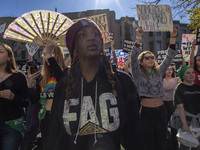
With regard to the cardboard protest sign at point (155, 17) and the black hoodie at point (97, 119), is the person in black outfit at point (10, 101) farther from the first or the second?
the cardboard protest sign at point (155, 17)

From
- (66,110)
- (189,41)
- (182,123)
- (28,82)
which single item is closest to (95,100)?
(66,110)

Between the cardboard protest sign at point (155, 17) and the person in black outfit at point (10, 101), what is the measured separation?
315 cm

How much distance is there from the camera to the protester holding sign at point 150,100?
3.04 metres

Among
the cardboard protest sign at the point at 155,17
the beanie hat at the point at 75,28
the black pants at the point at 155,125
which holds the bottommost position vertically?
the black pants at the point at 155,125

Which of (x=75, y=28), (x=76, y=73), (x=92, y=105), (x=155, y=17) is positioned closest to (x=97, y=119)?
(x=92, y=105)

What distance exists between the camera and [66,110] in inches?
63.3

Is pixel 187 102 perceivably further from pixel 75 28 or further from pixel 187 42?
pixel 187 42

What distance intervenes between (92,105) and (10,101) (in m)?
1.45

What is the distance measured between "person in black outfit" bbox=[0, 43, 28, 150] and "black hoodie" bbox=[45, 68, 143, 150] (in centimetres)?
99

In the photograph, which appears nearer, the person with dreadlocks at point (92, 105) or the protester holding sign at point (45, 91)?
the person with dreadlocks at point (92, 105)

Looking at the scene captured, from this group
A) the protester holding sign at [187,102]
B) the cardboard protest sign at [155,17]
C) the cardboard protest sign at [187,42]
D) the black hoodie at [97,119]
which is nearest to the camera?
the black hoodie at [97,119]

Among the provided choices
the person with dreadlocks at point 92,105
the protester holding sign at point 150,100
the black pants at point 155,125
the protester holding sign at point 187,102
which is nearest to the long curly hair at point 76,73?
the person with dreadlocks at point 92,105

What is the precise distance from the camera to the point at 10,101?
2510 mm

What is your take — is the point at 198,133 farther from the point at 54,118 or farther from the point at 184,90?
the point at 54,118
